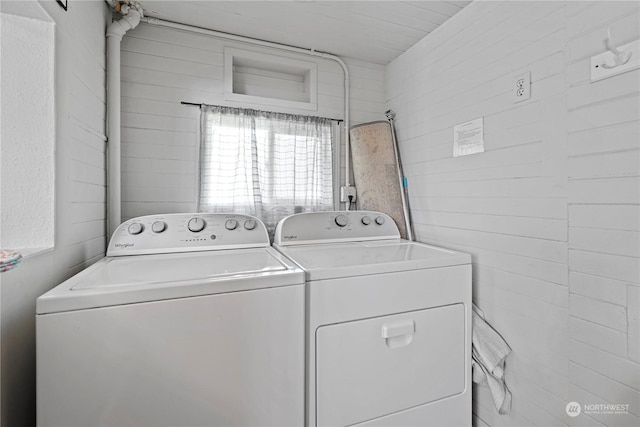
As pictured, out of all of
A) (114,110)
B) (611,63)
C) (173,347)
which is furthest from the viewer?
(114,110)

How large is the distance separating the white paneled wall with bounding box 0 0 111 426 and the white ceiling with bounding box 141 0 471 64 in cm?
50

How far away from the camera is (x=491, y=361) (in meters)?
1.35

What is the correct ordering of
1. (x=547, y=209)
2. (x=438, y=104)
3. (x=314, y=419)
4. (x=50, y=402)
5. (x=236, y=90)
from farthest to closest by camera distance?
(x=236, y=90) < (x=438, y=104) < (x=547, y=209) < (x=314, y=419) < (x=50, y=402)

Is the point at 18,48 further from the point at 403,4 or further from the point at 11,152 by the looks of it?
the point at 403,4

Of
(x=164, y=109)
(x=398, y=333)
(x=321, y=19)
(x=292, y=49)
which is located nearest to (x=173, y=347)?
(x=398, y=333)

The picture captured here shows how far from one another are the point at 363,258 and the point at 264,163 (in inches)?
41.6

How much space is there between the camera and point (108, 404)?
826mm

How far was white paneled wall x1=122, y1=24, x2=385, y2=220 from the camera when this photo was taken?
1733 mm

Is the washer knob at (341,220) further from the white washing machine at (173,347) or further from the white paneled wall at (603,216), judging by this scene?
the white paneled wall at (603,216)

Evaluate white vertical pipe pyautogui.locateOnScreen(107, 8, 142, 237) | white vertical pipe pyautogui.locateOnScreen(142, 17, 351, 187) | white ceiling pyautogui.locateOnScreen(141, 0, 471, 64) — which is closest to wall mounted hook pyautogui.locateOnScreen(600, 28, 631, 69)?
white ceiling pyautogui.locateOnScreen(141, 0, 471, 64)

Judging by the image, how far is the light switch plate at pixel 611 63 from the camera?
93 cm

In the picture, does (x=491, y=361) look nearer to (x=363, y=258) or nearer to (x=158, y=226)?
(x=363, y=258)

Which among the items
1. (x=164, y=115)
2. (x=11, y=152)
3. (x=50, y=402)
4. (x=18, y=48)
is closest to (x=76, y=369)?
(x=50, y=402)

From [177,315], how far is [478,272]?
4.68 feet
